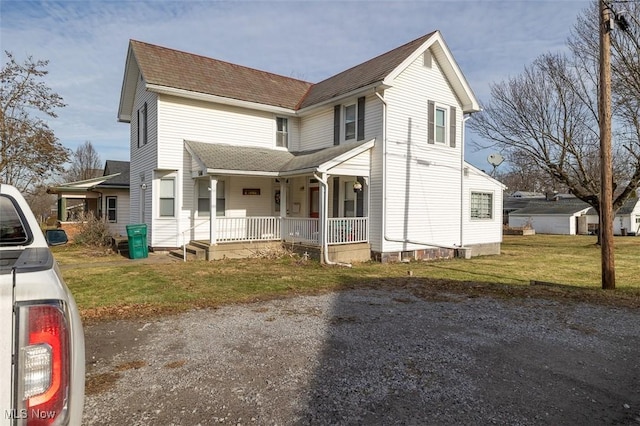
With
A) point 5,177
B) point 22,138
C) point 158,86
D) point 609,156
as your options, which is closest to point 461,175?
point 609,156

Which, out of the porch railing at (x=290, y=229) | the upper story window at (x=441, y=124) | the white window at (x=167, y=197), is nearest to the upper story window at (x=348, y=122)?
the upper story window at (x=441, y=124)

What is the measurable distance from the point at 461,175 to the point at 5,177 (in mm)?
28303

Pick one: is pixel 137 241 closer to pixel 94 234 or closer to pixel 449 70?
pixel 94 234

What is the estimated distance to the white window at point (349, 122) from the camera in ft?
48.3

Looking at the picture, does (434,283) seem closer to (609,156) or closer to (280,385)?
(609,156)

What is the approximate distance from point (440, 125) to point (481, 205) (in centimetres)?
435

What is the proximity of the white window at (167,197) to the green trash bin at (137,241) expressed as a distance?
125 cm

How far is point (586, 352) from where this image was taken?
196 inches

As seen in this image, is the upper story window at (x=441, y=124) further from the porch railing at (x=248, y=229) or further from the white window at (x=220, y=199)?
the white window at (x=220, y=199)

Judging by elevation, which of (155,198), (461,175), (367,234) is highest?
(461,175)

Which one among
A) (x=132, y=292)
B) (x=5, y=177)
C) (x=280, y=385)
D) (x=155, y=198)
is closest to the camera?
(x=280, y=385)

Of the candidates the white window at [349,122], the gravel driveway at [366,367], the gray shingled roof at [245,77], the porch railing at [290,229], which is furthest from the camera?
the white window at [349,122]

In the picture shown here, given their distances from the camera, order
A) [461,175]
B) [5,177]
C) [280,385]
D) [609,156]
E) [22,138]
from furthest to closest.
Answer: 1. [5,177]
2. [22,138]
3. [461,175]
4. [609,156]
5. [280,385]

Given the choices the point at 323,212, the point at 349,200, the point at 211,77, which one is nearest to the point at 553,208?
the point at 349,200
